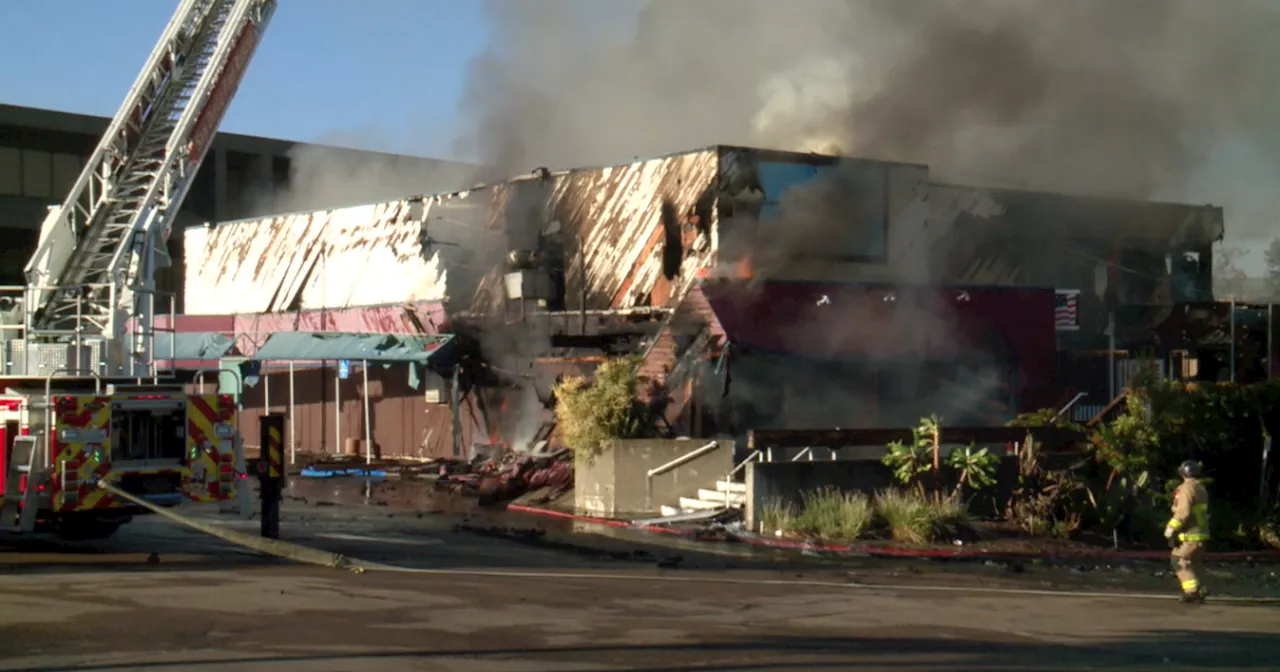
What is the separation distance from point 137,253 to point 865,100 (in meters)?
12.3

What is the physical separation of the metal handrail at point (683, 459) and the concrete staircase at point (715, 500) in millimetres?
444

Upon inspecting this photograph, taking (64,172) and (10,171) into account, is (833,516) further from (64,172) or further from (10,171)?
(64,172)

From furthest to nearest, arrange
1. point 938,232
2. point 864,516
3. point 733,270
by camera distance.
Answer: point 938,232, point 733,270, point 864,516

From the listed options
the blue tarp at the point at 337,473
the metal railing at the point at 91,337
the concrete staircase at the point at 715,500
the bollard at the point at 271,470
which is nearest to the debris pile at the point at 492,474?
the blue tarp at the point at 337,473

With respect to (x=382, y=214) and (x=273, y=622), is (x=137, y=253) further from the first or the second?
(x=382, y=214)

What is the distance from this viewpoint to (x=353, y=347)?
26.5 metres

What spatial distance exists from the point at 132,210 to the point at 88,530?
4110 mm

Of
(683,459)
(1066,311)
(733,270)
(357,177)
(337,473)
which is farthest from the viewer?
(357,177)

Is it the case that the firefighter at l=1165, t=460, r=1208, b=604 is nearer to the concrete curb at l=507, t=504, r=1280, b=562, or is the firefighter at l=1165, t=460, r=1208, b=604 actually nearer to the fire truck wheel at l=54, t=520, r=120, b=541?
the concrete curb at l=507, t=504, r=1280, b=562

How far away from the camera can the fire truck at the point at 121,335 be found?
1264 cm

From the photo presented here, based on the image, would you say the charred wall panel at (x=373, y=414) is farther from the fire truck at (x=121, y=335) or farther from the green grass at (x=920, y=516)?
the green grass at (x=920, y=516)

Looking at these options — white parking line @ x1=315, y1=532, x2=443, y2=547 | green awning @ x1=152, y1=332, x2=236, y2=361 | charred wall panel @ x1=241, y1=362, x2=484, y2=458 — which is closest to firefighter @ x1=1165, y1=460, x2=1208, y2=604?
white parking line @ x1=315, y1=532, x2=443, y2=547

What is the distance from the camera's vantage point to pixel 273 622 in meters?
9.46

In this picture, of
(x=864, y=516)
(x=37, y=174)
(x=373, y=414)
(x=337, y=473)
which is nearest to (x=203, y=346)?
(x=373, y=414)
